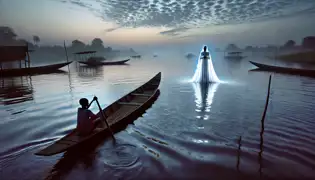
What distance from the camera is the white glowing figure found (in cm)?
1574

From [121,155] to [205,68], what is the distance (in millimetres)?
13127

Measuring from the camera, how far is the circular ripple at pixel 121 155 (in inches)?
193

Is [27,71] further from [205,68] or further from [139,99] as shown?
[205,68]

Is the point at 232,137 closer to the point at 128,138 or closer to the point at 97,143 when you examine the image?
the point at 128,138

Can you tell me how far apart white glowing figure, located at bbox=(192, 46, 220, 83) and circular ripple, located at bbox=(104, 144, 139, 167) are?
38.7 feet

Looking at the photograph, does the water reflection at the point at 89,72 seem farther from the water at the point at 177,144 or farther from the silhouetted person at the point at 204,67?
the water at the point at 177,144

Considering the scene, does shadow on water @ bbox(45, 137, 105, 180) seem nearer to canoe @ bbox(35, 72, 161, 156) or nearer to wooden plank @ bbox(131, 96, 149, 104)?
canoe @ bbox(35, 72, 161, 156)

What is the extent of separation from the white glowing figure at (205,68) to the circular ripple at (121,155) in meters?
11.8

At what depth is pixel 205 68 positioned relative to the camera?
55.1 ft

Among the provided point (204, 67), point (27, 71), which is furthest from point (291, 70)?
point (27, 71)

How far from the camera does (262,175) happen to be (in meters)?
4.42

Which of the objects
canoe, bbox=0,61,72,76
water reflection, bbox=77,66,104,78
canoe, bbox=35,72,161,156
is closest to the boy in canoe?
canoe, bbox=35,72,161,156

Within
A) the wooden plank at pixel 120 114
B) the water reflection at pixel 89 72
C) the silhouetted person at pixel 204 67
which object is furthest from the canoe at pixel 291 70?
the water reflection at pixel 89 72

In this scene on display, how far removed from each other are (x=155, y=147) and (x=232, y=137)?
2596mm
